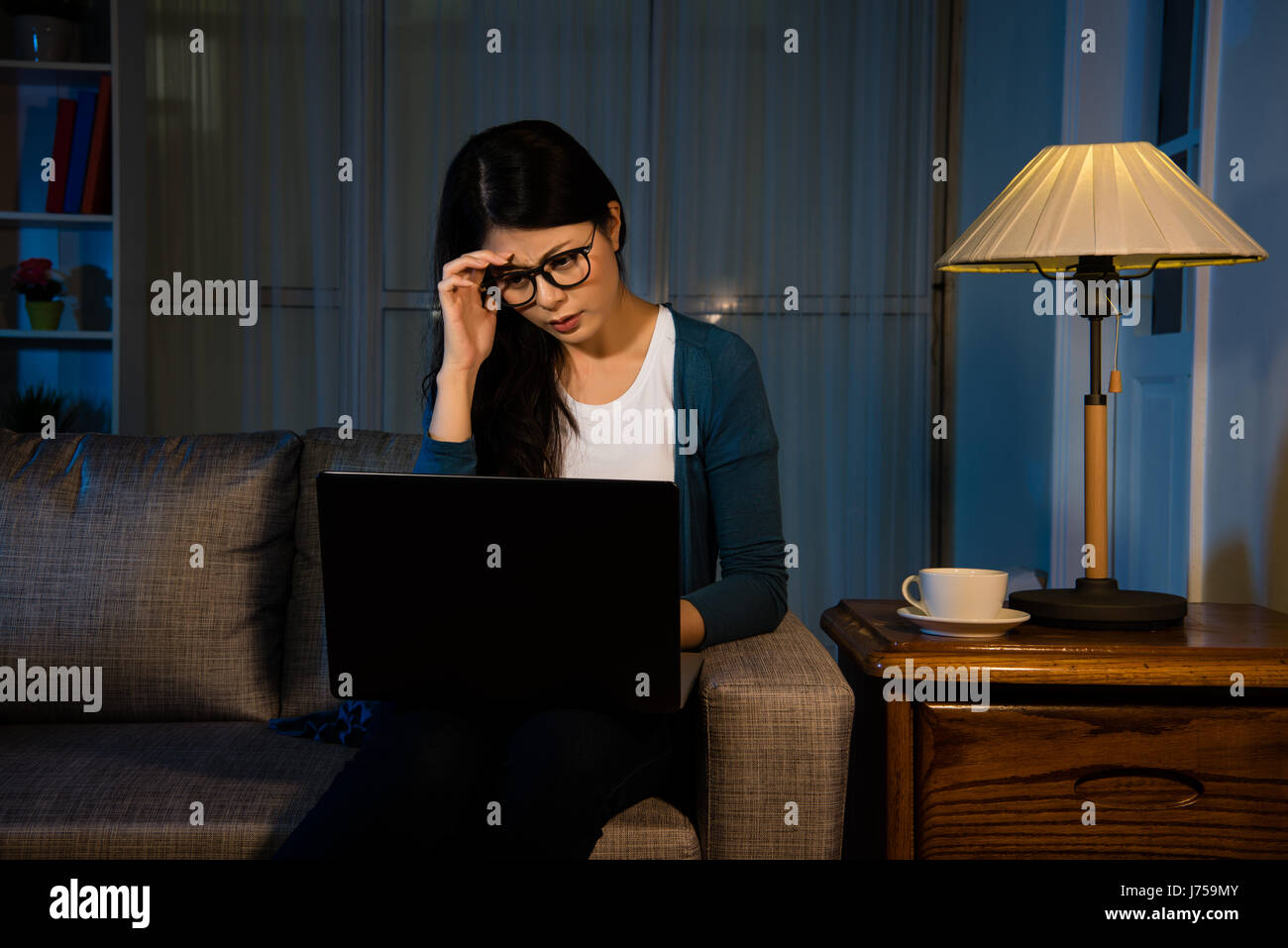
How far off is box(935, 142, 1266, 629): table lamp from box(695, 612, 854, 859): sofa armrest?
33cm

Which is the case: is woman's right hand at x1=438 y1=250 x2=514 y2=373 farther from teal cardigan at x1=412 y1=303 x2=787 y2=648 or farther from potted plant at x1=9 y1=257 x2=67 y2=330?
potted plant at x1=9 y1=257 x2=67 y2=330

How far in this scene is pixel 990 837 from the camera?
1.18m

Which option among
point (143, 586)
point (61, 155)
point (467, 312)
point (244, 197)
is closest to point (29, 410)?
point (61, 155)

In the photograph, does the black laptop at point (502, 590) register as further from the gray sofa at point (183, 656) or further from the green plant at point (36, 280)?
the green plant at point (36, 280)

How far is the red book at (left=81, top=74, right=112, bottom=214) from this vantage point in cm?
300

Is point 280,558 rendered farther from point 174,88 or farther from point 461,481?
point 174,88

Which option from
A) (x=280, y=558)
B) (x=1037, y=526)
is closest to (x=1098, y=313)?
(x=280, y=558)

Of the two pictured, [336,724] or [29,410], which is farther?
[29,410]

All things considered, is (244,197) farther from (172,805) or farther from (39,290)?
Answer: (172,805)

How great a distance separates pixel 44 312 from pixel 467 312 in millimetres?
2081

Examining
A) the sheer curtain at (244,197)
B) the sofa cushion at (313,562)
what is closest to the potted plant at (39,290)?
the sheer curtain at (244,197)

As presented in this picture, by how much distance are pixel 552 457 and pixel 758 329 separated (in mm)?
1957

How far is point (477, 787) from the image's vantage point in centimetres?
116

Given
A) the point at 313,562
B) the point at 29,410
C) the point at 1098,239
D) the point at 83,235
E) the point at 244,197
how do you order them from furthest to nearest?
the point at 244,197
the point at 83,235
the point at 29,410
the point at 313,562
the point at 1098,239
